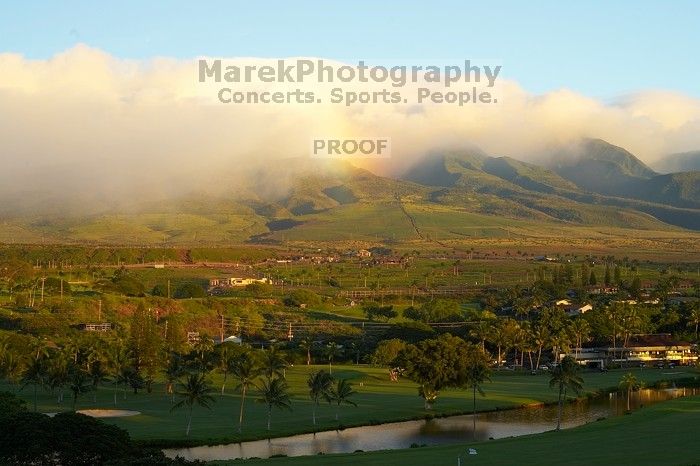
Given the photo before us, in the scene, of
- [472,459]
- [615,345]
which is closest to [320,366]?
[615,345]

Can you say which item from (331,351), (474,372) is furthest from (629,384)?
(331,351)

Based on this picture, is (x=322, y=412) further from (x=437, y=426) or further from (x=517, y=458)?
(x=517, y=458)

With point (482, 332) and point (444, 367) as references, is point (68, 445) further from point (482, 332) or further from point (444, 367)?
point (482, 332)

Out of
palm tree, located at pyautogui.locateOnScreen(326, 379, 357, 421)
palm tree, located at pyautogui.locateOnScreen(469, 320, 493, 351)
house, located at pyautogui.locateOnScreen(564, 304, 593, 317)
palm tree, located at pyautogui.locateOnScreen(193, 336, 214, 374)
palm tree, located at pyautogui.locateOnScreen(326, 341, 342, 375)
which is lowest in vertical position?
Answer: palm tree, located at pyautogui.locateOnScreen(326, 379, 357, 421)

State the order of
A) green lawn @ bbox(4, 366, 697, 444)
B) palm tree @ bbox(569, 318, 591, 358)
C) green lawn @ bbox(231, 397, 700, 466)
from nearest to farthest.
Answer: green lawn @ bbox(231, 397, 700, 466) → green lawn @ bbox(4, 366, 697, 444) → palm tree @ bbox(569, 318, 591, 358)

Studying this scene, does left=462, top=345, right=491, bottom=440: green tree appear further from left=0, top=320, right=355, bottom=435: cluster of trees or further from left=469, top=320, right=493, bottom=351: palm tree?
left=469, top=320, right=493, bottom=351: palm tree

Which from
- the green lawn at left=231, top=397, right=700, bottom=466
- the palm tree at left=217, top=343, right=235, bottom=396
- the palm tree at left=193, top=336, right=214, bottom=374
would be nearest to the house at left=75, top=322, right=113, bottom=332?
the palm tree at left=193, top=336, right=214, bottom=374

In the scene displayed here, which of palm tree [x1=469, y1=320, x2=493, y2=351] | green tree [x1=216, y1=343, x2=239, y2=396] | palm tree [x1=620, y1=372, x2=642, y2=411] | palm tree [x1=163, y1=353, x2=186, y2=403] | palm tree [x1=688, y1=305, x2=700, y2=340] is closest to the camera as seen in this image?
palm tree [x1=163, y1=353, x2=186, y2=403]
